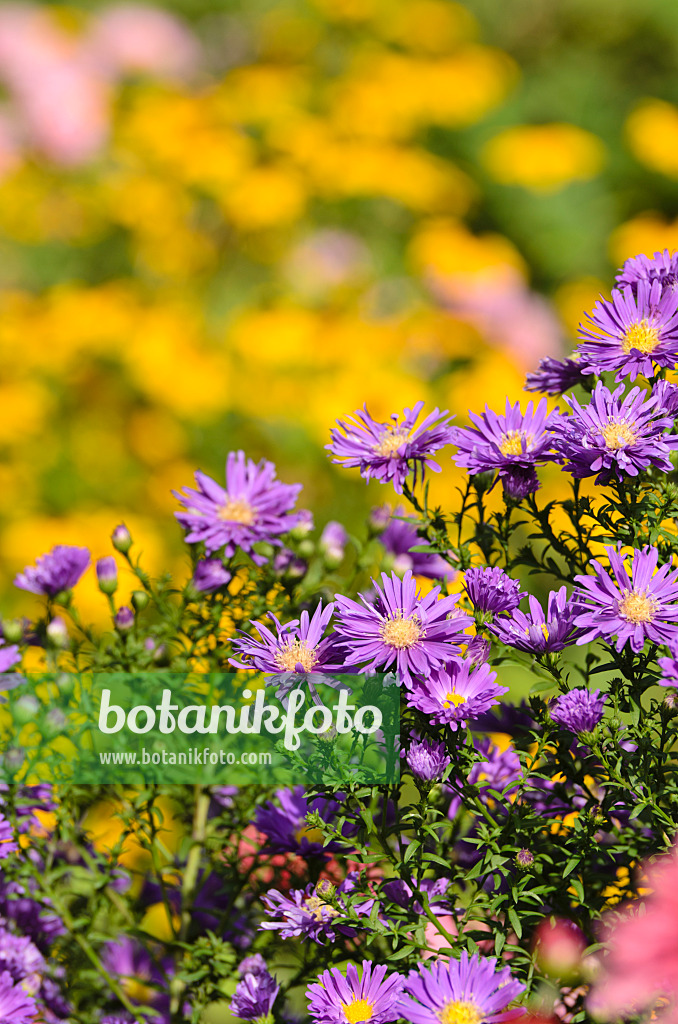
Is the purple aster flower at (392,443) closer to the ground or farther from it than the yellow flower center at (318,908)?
farther from it

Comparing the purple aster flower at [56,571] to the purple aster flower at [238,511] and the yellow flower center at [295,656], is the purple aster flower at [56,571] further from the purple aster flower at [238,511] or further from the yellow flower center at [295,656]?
the yellow flower center at [295,656]

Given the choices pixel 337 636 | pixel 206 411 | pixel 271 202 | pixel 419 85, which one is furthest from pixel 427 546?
pixel 419 85

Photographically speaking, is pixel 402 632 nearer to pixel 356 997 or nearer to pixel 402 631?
pixel 402 631

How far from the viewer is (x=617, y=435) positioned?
18.9 inches

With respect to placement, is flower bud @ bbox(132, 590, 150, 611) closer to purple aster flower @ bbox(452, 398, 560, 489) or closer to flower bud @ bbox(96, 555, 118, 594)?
flower bud @ bbox(96, 555, 118, 594)

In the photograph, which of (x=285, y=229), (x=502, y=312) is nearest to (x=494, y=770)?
(x=502, y=312)

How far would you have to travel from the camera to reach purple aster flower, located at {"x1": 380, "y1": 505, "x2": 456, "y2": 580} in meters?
0.68

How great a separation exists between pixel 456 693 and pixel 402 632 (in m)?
0.04

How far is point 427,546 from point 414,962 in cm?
22

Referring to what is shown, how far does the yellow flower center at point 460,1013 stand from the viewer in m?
0.42

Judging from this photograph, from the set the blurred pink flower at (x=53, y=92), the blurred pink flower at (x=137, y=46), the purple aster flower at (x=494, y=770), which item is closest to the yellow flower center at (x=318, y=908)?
the purple aster flower at (x=494, y=770)

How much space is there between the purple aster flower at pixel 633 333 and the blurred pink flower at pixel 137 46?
2.76 m

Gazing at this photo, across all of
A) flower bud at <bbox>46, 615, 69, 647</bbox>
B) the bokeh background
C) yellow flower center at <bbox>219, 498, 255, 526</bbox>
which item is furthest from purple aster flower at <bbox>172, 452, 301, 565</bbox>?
the bokeh background

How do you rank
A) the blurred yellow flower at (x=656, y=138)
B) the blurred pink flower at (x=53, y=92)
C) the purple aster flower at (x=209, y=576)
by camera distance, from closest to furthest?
1. the purple aster flower at (x=209, y=576)
2. the blurred pink flower at (x=53, y=92)
3. the blurred yellow flower at (x=656, y=138)
